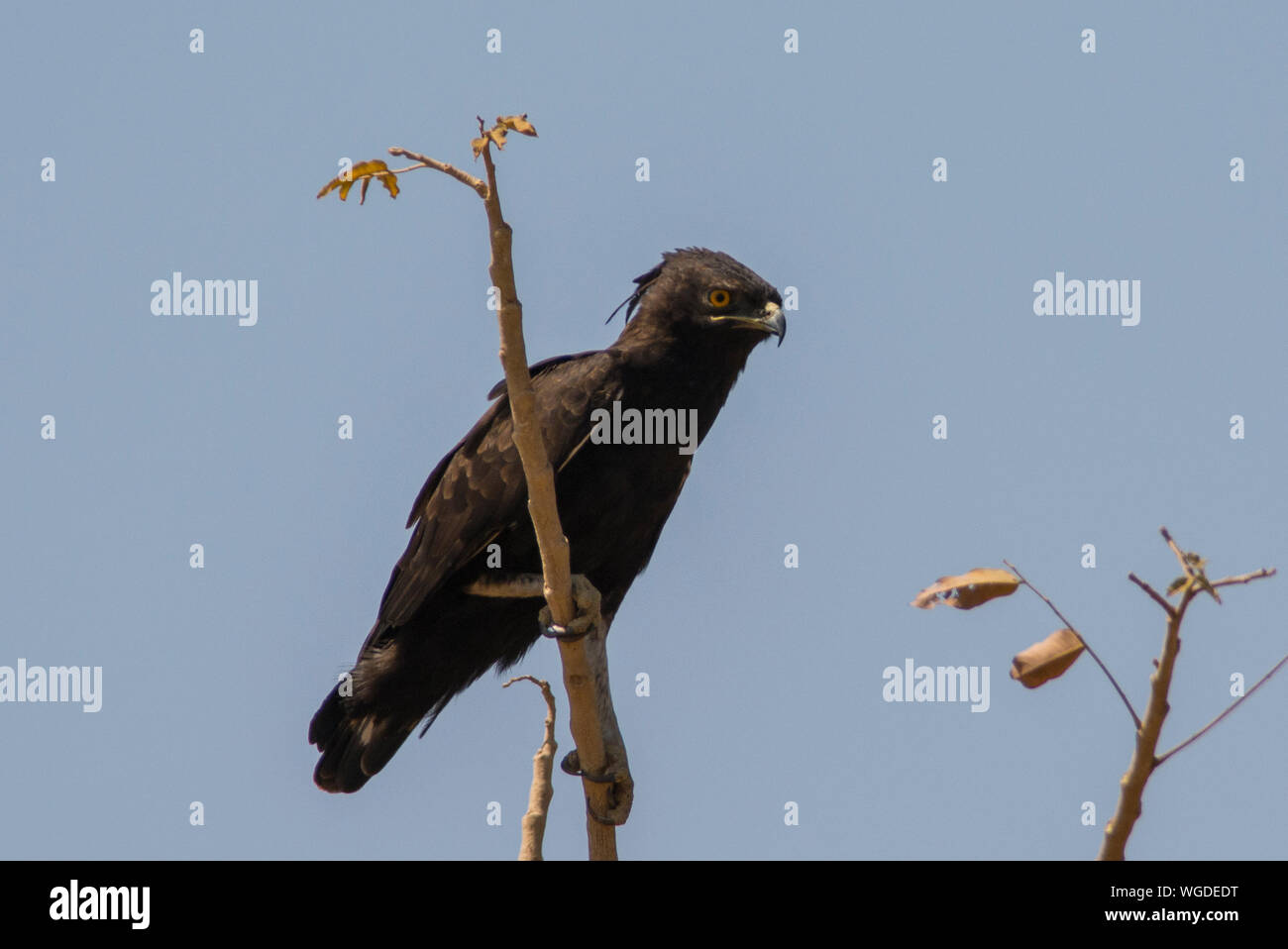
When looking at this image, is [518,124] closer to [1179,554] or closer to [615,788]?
[1179,554]

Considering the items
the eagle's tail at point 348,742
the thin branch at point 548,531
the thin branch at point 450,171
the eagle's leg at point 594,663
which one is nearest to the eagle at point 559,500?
the eagle's tail at point 348,742

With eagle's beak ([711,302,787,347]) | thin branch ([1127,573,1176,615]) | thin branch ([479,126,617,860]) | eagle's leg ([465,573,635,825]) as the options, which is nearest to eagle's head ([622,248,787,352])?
eagle's beak ([711,302,787,347])

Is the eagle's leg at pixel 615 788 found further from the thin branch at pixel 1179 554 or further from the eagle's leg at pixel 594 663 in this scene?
the thin branch at pixel 1179 554

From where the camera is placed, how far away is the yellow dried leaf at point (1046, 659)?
305cm

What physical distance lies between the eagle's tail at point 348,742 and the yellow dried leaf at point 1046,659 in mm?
5618

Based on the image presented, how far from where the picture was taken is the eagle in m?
7.65

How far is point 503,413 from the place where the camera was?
818 centimetres

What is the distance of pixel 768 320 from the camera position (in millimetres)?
8047

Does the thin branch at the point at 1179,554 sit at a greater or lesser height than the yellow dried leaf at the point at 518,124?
lesser

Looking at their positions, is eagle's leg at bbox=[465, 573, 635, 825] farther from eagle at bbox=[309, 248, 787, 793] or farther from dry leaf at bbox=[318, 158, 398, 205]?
dry leaf at bbox=[318, 158, 398, 205]
